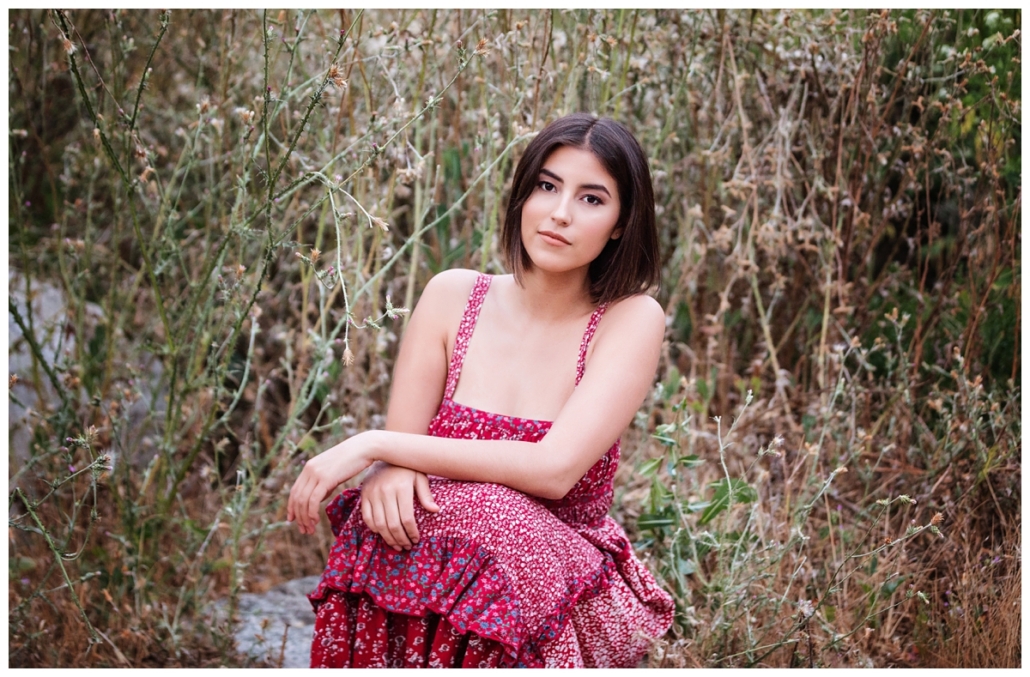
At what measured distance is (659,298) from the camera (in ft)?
9.92

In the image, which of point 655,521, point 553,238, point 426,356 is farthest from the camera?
point 655,521

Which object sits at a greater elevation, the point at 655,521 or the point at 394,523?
the point at 394,523

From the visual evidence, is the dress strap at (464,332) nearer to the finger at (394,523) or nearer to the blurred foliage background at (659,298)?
the blurred foliage background at (659,298)

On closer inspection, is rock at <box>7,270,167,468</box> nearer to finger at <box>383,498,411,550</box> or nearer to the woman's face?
finger at <box>383,498,411,550</box>

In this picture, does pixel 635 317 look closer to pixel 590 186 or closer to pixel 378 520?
pixel 590 186

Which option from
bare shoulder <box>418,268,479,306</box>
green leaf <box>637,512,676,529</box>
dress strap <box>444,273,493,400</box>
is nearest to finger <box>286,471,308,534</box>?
dress strap <box>444,273,493,400</box>

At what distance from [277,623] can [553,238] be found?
4.40 feet

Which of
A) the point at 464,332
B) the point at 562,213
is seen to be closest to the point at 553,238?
the point at 562,213

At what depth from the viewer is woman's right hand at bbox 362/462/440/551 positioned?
5.11ft

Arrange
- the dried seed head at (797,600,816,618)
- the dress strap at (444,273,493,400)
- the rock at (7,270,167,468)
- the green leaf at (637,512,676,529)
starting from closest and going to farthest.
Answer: the dried seed head at (797,600,816,618), the dress strap at (444,273,493,400), the green leaf at (637,512,676,529), the rock at (7,270,167,468)

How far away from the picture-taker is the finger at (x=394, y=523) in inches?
61.1

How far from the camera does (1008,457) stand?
2111 millimetres

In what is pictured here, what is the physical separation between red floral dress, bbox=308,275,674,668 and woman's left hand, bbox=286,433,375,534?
0.08m

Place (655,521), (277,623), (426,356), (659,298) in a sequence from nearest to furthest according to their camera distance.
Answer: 1. (426,356)
2. (655,521)
3. (277,623)
4. (659,298)
